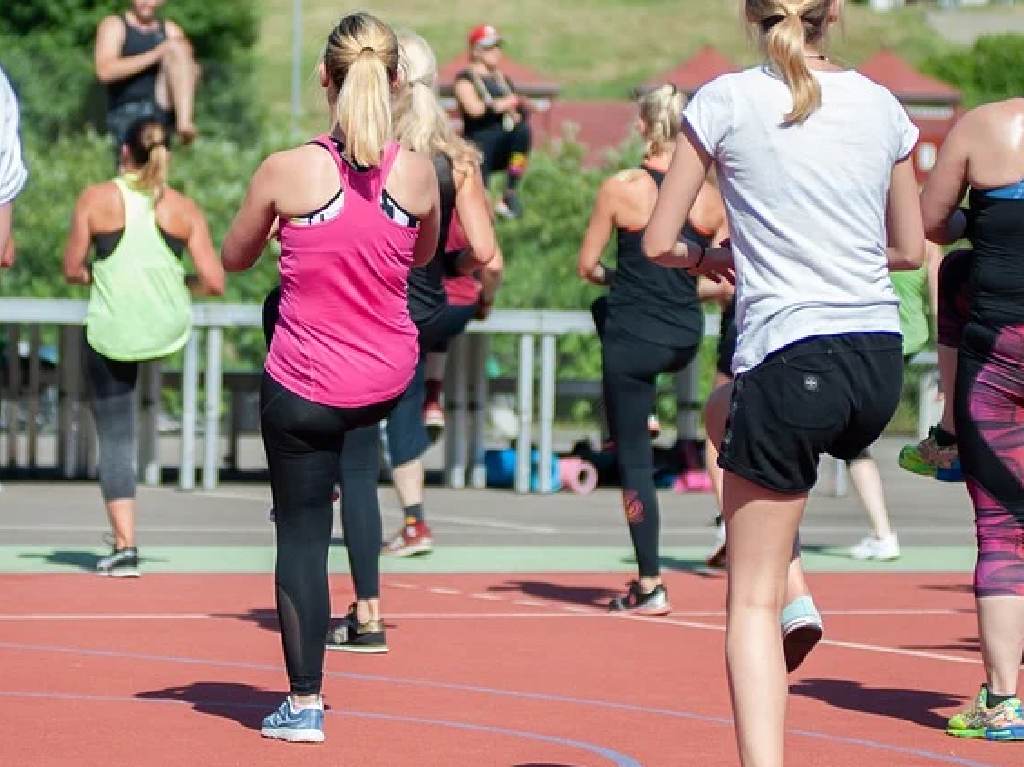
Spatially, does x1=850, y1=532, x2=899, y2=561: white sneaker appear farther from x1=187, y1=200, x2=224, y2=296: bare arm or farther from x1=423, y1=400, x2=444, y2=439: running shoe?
x1=187, y1=200, x2=224, y2=296: bare arm

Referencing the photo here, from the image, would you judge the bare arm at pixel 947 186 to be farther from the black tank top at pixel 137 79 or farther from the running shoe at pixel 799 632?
the black tank top at pixel 137 79

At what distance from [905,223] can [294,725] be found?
87.2 inches

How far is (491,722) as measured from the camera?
739cm

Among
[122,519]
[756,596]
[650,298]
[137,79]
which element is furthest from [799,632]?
[137,79]

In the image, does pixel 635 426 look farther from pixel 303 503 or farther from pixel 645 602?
pixel 303 503

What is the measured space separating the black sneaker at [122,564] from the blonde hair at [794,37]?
5.88m

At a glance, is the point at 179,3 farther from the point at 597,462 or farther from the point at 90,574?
the point at 90,574

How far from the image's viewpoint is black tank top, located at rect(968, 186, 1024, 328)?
290 inches

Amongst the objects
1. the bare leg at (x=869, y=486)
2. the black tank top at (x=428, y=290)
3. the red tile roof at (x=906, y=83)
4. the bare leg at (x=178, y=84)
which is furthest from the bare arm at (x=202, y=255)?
the red tile roof at (x=906, y=83)

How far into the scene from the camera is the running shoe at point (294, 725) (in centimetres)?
694

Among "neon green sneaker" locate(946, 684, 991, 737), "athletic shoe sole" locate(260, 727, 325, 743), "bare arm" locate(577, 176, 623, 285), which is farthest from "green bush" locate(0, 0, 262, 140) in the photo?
"neon green sneaker" locate(946, 684, 991, 737)

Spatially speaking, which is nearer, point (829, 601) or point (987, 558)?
point (987, 558)

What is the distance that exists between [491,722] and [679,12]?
88305 mm

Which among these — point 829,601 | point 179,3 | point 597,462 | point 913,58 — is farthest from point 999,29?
point 829,601
